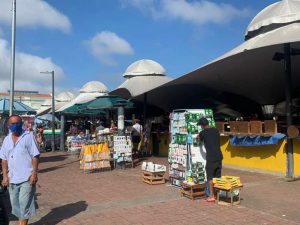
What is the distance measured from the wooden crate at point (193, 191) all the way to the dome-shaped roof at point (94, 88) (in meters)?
16.6

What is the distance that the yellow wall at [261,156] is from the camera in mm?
11461

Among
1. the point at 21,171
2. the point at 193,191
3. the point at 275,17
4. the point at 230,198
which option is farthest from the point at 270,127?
the point at 21,171

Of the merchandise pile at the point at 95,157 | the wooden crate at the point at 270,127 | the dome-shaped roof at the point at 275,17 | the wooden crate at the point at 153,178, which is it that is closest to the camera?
the wooden crate at the point at 153,178

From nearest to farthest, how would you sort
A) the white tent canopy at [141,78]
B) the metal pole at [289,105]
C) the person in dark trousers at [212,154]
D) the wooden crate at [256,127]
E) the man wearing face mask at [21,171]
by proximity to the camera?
the man wearing face mask at [21,171]
the person in dark trousers at [212,154]
the metal pole at [289,105]
the wooden crate at [256,127]
the white tent canopy at [141,78]

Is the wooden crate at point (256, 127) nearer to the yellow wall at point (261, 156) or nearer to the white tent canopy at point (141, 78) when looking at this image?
the yellow wall at point (261, 156)

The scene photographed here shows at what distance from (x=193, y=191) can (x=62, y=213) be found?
2.61 meters

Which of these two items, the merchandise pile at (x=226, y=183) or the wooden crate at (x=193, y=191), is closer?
the merchandise pile at (x=226, y=183)

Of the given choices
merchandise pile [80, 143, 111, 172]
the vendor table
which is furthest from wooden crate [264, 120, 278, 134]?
merchandise pile [80, 143, 111, 172]

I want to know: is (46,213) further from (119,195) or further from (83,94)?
(83,94)

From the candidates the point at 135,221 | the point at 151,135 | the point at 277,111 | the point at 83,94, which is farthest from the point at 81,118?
the point at 135,221

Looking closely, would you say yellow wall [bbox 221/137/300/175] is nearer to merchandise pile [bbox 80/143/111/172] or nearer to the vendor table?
the vendor table

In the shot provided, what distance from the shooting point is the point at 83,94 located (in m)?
24.6

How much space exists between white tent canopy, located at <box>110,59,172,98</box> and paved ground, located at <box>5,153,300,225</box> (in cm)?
636

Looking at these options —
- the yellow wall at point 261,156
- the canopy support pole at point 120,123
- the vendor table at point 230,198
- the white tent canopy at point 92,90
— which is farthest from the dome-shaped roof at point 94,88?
the vendor table at point 230,198
